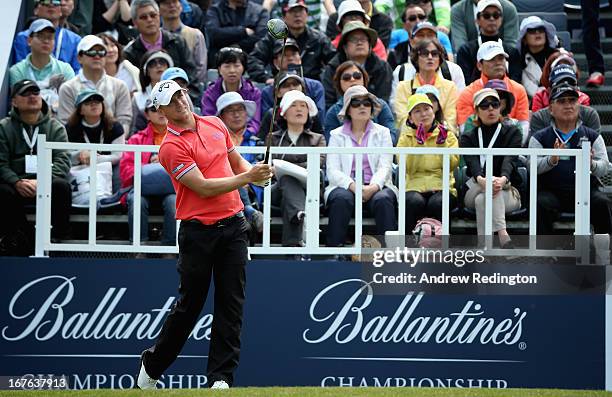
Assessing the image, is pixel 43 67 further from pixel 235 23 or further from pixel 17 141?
pixel 235 23

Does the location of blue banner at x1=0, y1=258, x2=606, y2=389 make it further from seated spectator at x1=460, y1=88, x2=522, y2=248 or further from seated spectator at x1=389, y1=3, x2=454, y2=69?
seated spectator at x1=389, y1=3, x2=454, y2=69

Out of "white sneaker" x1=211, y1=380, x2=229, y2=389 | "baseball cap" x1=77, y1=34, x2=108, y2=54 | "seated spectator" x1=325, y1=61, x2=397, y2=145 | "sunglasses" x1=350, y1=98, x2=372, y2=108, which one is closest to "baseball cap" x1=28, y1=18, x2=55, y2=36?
"baseball cap" x1=77, y1=34, x2=108, y2=54

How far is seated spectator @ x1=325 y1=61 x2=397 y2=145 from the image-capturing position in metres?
11.2

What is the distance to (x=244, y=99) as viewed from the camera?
38.1ft

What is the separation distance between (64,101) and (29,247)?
71.7 inches

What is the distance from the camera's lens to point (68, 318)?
988 cm

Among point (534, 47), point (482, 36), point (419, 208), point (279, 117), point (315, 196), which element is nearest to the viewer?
point (315, 196)

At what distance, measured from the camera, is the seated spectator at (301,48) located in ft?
41.1

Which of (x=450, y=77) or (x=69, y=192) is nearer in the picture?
(x=69, y=192)

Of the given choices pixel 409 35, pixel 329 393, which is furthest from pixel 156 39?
pixel 329 393

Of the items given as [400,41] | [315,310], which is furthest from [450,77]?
[315,310]

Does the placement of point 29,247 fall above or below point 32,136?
below

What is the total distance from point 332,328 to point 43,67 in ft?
14.1

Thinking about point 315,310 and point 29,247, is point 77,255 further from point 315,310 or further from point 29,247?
point 315,310
